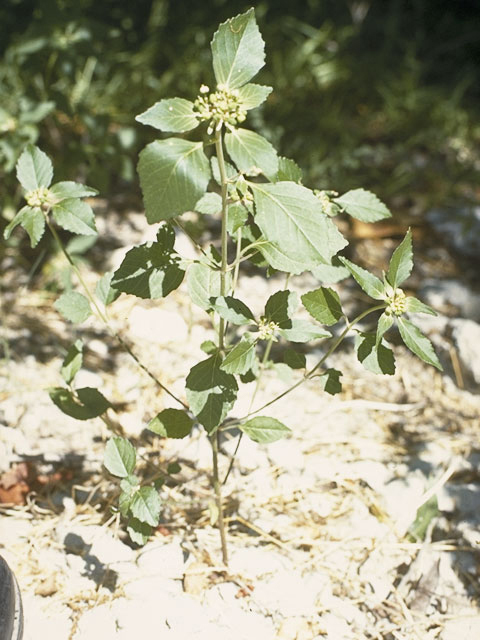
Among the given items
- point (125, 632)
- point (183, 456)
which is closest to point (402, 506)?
point (183, 456)

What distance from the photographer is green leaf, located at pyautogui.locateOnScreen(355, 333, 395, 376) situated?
1.14m

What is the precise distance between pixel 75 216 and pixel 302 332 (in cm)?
47

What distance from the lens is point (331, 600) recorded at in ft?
4.83

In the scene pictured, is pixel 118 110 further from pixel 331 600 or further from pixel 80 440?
pixel 331 600

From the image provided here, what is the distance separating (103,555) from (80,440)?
37 centimetres

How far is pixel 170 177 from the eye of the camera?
1.00m

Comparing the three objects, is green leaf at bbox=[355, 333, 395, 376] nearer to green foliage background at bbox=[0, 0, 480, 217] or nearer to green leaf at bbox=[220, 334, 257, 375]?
green leaf at bbox=[220, 334, 257, 375]

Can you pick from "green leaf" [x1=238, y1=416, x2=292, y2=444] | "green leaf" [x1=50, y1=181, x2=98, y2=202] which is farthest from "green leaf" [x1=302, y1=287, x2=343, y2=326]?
"green leaf" [x1=50, y1=181, x2=98, y2=202]

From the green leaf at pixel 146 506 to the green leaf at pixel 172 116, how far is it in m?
0.69

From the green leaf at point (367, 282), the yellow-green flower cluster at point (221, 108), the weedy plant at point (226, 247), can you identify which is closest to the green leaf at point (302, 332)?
the weedy plant at point (226, 247)

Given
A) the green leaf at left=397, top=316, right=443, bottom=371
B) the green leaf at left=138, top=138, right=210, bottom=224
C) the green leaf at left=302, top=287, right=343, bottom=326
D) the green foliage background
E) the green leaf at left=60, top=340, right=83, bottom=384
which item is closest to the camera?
the green leaf at left=138, top=138, right=210, bottom=224

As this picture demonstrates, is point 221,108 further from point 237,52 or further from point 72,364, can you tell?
point 72,364

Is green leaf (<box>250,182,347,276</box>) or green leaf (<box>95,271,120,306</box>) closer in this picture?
green leaf (<box>250,182,347,276</box>)

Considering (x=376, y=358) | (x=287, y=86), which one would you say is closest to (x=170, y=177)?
(x=376, y=358)
